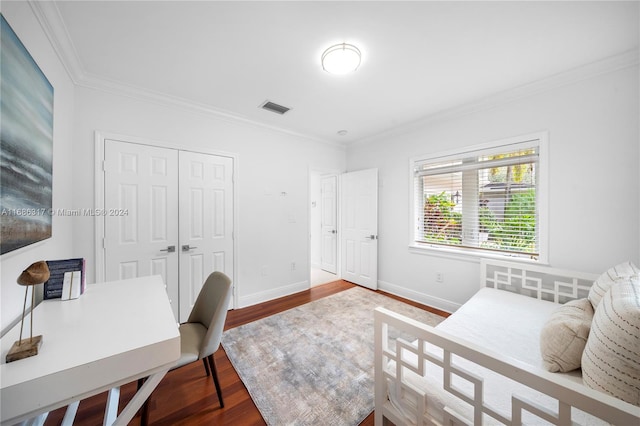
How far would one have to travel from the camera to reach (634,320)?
0.89m

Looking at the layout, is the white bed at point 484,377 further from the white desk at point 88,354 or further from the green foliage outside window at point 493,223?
the white desk at point 88,354

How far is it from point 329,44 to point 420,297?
313 cm

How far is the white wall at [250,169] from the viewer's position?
87.1 inches

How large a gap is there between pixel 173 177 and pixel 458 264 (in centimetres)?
348

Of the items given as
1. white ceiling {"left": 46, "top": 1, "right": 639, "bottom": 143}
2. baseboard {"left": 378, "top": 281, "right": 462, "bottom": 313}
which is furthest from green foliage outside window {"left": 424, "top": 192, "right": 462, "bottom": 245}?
white ceiling {"left": 46, "top": 1, "right": 639, "bottom": 143}

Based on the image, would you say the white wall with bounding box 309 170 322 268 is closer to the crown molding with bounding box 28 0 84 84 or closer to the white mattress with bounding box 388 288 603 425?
the white mattress with bounding box 388 288 603 425

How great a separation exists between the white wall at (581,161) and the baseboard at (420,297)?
24 millimetres

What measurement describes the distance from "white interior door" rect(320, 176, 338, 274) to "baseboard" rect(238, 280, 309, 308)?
1.05 m

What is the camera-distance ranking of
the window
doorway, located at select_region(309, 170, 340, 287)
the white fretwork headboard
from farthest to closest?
doorway, located at select_region(309, 170, 340, 287)
the window
the white fretwork headboard

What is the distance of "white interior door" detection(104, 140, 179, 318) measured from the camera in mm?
2318

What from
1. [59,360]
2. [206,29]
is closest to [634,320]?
[59,360]

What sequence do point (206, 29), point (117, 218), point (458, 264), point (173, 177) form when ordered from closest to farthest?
1. point (206, 29)
2. point (117, 218)
3. point (173, 177)
4. point (458, 264)

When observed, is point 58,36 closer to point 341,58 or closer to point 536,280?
point 341,58

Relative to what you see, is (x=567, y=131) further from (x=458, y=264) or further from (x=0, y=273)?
(x=0, y=273)
